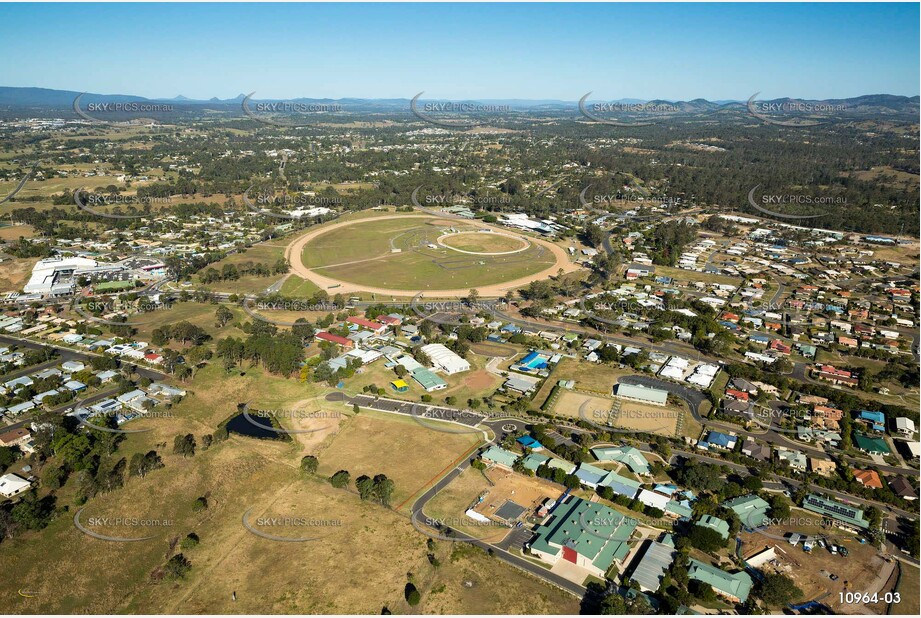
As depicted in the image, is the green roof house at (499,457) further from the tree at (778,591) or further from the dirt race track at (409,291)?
the dirt race track at (409,291)

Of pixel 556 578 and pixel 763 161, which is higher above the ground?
pixel 763 161

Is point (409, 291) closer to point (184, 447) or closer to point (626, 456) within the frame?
point (184, 447)

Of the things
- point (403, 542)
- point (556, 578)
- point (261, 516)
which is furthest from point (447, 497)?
point (261, 516)

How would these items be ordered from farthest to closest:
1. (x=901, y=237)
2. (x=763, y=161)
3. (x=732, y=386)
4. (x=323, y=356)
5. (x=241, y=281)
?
1. (x=763, y=161)
2. (x=901, y=237)
3. (x=241, y=281)
4. (x=323, y=356)
5. (x=732, y=386)

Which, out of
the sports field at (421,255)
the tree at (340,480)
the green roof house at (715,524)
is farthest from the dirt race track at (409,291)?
the green roof house at (715,524)

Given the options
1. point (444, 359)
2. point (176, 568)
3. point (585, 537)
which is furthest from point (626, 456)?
point (176, 568)

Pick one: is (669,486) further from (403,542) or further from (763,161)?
(763,161)
